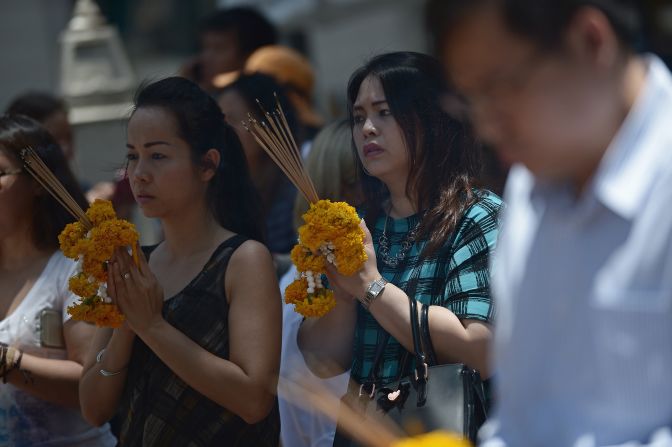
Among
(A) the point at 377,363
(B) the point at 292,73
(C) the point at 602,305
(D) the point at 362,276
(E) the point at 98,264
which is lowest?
(E) the point at 98,264

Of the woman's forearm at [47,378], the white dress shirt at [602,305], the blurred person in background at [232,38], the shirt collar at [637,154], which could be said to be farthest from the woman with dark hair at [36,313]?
the blurred person in background at [232,38]

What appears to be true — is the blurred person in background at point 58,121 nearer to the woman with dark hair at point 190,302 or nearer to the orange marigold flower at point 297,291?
the woman with dark hair at point 190,302

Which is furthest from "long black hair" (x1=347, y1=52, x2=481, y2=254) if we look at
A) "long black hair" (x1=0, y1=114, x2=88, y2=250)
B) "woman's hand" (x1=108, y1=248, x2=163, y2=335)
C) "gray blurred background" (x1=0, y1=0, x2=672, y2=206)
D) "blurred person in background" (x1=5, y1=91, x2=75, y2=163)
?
"blurred person in background" (x1=5, y1=91, x2=75, y2=163)

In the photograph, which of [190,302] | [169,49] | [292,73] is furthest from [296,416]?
[169,49]

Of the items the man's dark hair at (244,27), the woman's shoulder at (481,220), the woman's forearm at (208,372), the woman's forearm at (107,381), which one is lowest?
the woman's forearm at (107,381)

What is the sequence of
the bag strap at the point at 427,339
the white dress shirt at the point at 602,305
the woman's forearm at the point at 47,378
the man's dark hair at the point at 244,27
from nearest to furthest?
the white dress shirt at the point at 602,305 → the bag strap at the point at 427,339 → the woman's forearm at the point at 47,378 → the man's dark hair at the point at 244,27

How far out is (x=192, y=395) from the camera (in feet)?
9.93

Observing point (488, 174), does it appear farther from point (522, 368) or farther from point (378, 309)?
point (522, 368)

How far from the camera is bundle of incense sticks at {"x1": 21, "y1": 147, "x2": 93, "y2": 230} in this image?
3.18 m

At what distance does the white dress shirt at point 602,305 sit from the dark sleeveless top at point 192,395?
144 cm

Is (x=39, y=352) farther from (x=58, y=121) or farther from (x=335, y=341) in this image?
(x=58, y=121)

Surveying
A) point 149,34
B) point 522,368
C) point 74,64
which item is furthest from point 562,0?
point 149,34

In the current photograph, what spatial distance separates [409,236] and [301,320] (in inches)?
28.6

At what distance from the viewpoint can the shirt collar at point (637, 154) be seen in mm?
1523
